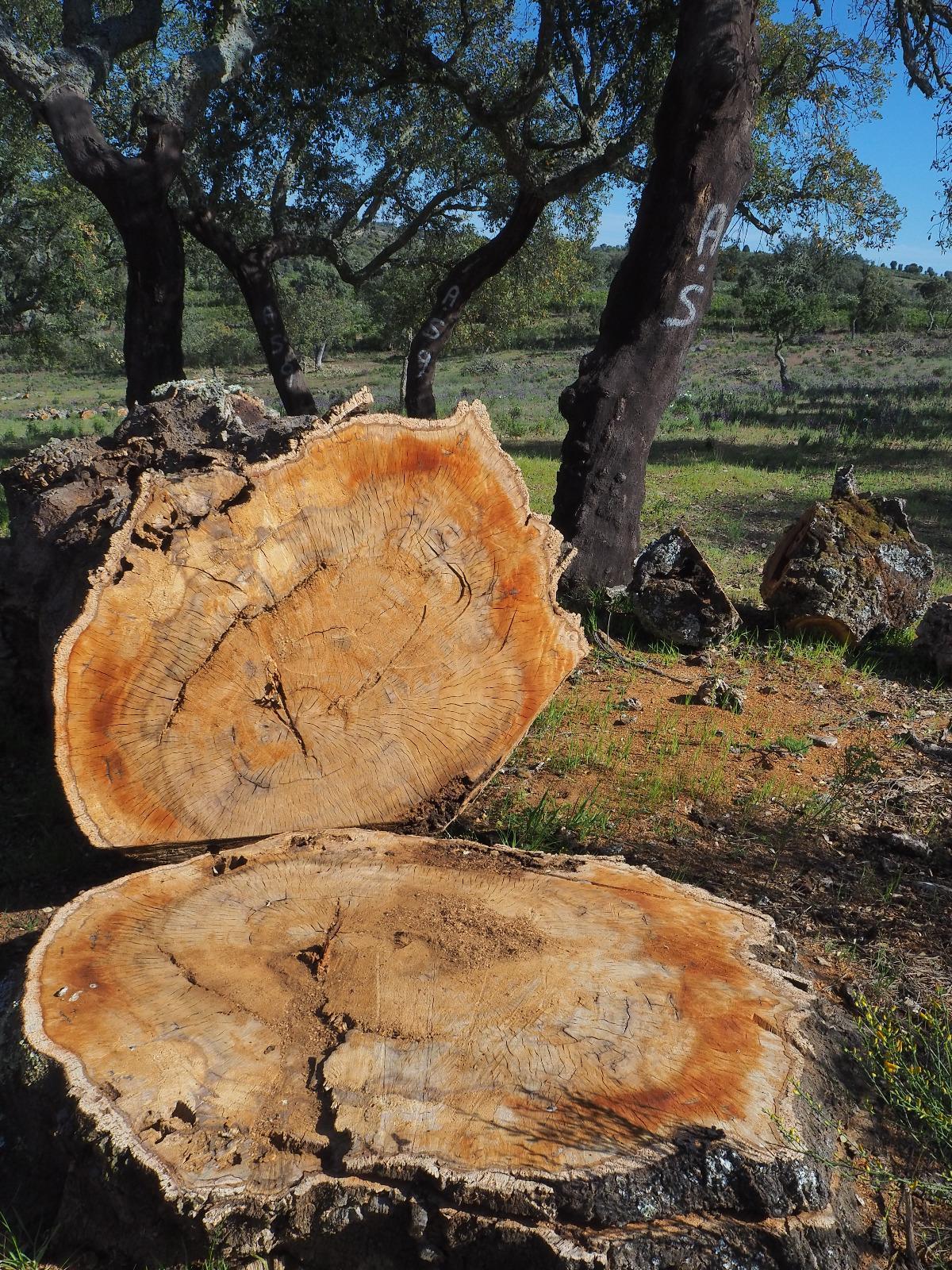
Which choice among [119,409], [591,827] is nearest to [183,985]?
[591,827]

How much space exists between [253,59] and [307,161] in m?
2.41

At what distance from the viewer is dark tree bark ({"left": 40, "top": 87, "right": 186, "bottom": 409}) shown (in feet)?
29.7

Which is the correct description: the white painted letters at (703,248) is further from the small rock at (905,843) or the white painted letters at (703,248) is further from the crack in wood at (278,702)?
the crack in wood at (278,702)

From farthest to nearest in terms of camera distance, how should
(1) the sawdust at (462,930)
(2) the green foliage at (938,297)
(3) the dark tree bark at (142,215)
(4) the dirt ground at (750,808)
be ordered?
1. (2) the green foliage at (938,297)
2. (3) the dark tree bark at (142,215)
3. (4) the dirt ground at (750,808)
4. (1) the sawdust at (462,930)

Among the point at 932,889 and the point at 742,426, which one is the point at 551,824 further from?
the point at 742,426

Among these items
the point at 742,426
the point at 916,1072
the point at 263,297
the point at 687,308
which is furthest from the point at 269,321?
the point at 916,1072

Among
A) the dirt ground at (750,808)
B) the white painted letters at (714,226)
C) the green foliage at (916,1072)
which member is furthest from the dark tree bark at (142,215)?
the green foliage at (916,1072)

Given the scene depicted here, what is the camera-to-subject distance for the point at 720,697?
4.72m

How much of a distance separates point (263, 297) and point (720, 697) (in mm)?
9727

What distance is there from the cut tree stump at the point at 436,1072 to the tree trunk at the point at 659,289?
12.4 feet

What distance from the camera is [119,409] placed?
21.4 m

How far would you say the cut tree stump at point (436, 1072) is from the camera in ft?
5.55

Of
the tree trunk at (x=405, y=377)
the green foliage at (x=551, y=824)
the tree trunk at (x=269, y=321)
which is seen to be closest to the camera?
the green foliage at (x=551, y=824)

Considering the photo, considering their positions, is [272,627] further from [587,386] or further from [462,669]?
[587,386]
